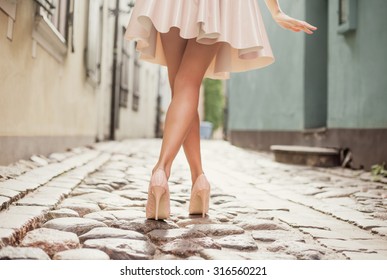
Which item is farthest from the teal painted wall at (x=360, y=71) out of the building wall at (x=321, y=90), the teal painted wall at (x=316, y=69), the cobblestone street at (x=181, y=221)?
the cobblestone street at (x=181, y=221)

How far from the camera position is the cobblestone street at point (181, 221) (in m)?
1.39

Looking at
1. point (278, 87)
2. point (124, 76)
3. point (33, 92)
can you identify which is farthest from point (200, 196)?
point (124, 76)

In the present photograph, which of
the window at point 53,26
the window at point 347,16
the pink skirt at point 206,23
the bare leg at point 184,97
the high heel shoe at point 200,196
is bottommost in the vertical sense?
the high heel shoe at point 200,196

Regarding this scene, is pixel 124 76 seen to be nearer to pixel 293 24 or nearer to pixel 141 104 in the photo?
pixel 141 104

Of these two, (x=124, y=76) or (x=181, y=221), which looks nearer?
(x=181, y=221)

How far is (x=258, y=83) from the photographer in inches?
328

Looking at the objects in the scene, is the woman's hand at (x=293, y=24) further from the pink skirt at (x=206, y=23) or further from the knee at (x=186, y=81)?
the knee at (x=186, y=81)

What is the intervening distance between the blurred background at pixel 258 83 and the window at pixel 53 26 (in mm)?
11

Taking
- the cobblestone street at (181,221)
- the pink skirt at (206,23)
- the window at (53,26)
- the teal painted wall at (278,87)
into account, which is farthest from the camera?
the teal painted wall at (278,87)

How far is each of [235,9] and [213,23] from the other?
6.7 inches

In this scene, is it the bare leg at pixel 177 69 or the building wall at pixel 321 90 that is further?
the building wall at pixel 321 90

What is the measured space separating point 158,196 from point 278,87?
5.90 metres
